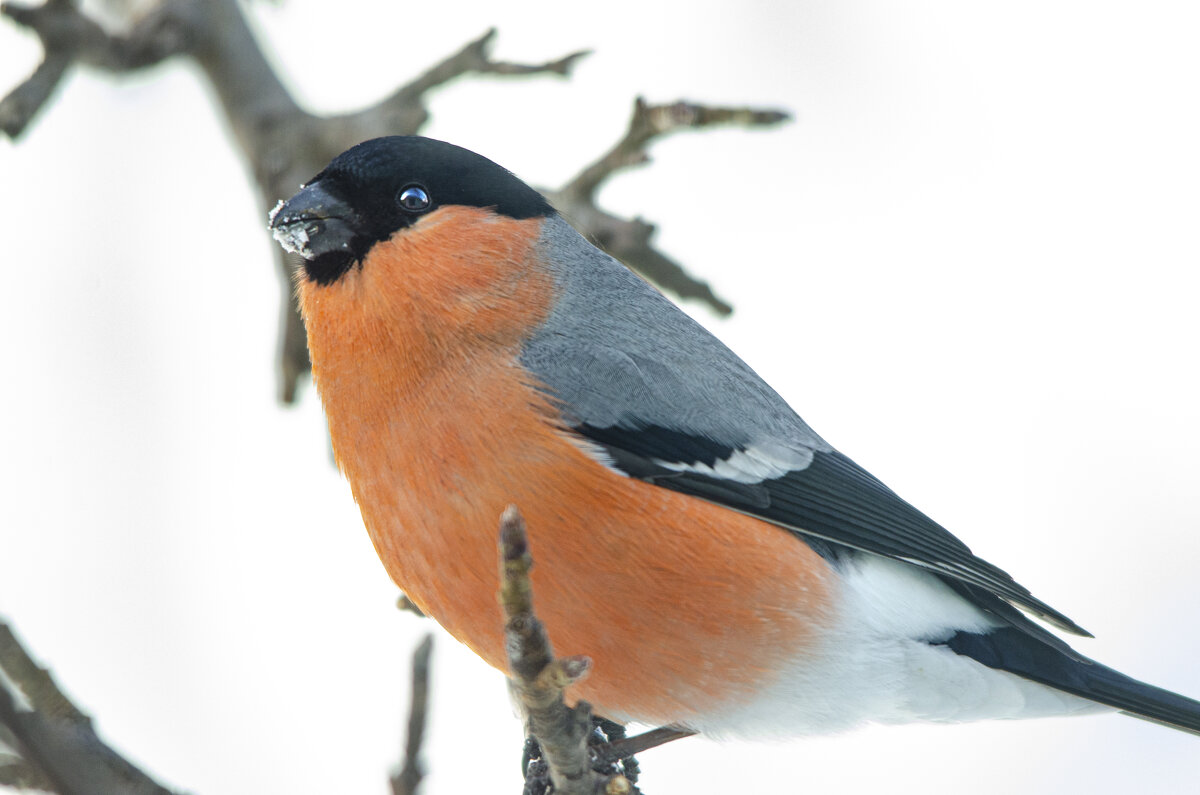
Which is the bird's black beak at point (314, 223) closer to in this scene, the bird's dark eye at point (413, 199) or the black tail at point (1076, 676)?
the bird's dark eye at point (413, 199)

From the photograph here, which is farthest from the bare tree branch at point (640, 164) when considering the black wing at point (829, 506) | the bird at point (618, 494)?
the black wing at point (829, 506)

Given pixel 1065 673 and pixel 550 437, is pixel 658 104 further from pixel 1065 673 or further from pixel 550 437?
pixel 1065 673

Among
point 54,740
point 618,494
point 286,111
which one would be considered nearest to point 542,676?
point 54,740

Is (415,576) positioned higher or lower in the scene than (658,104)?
lower

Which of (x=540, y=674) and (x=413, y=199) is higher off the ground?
(x=413, y=199)

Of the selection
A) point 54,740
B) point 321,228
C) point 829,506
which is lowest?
point 54,740

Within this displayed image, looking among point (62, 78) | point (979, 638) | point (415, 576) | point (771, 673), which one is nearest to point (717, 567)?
point (771, 673)

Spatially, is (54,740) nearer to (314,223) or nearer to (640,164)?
(314,223)
